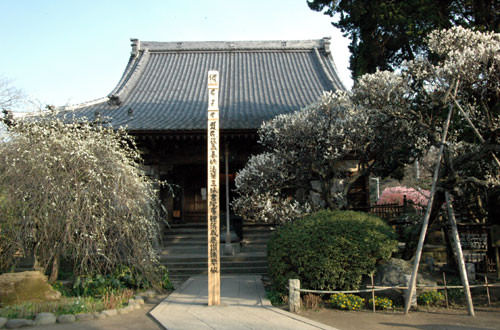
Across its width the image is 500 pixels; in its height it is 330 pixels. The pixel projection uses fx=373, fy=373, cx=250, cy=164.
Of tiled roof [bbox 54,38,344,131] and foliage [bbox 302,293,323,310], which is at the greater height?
tiled roof [bbox 54,38,344,131]

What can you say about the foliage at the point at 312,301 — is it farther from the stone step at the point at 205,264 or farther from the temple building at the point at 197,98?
the temple building at the point at 197,98

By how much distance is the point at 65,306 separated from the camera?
6.64 meters

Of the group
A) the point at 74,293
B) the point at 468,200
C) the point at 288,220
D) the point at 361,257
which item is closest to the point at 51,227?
the point at 74,293

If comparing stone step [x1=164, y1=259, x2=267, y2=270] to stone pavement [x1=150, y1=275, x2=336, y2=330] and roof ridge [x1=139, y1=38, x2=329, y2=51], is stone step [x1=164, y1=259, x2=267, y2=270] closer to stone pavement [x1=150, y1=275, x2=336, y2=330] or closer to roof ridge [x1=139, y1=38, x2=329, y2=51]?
stone pavement [x1=150, y1=275, x2=336, y2=330]

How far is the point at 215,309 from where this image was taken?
670cm

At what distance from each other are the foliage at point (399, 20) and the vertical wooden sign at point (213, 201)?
16.7 ft

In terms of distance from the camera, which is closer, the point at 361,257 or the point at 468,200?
the point at 361,257

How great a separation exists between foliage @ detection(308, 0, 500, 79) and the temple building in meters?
3.60

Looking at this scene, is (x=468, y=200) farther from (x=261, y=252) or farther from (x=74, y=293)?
(x=74, y=293)

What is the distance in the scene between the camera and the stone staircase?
10508 mm

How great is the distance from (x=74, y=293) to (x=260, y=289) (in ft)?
12.9

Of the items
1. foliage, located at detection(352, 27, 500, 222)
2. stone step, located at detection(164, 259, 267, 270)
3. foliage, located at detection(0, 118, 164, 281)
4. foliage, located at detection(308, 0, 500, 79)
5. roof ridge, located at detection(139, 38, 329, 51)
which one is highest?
roof ridge, located at detection(139, 38, 329, 51)

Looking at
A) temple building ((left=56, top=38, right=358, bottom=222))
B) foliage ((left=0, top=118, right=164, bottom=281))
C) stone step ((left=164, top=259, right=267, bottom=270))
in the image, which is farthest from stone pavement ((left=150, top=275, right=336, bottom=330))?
temple building ((left=56, top=38, right=358, bottom=222))

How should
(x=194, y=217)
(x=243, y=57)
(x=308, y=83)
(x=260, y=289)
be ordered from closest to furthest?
(x=260, y=289) → (x=194, y=217) → (x=308, y=83) → (x=243, y=57)
